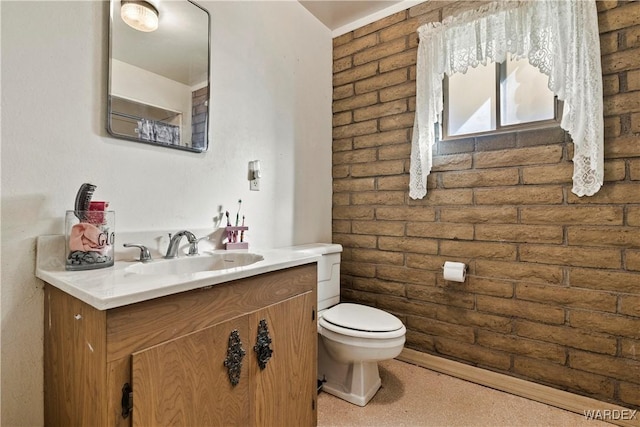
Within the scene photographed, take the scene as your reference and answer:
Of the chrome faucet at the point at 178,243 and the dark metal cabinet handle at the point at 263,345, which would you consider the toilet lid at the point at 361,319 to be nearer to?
the dark metal cabinet handle at the point at 263,345

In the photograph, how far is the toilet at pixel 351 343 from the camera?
1.55 meters

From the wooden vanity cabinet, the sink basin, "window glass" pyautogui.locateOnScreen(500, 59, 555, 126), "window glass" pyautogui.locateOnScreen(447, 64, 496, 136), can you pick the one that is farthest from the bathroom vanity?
"window glass" pyautogui.locateOnScreen(500, 59, 555, 126)

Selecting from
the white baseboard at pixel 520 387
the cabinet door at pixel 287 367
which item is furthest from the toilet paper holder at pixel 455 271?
the cabinet door at pixel 287 367

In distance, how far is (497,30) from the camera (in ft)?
5.73

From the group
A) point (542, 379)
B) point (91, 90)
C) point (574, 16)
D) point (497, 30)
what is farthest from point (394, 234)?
point (91, 90)

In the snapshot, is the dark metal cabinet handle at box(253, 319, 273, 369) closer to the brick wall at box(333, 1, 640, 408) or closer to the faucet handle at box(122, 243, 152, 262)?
the faucet handle at box(122, 243, 152, 262)

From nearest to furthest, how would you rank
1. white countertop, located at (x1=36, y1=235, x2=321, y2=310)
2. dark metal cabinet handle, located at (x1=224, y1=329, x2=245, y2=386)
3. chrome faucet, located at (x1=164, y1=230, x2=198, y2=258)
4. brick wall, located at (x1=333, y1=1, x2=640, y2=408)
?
white countertop, located at (x1=36, y1=235, x2=321, y2=310)
dark metal cabinet handle, located at (x1=224, y1=329, x2=245, y2=386)
chrome faucet, located at (x1=164, y1=230, x2=198, y2=258)
brick wall, located at (x1=333, y1=1, x2=640, y2=408)

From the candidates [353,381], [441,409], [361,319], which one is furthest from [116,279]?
[441,409]

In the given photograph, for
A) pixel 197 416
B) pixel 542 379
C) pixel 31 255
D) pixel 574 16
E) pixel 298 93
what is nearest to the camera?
pixel 197 416

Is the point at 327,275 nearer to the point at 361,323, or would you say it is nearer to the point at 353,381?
the point at 361,323

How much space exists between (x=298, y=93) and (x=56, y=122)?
1.41m

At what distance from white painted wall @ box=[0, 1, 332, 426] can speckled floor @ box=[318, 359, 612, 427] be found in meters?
1.02

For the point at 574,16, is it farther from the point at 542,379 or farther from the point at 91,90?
the point at 91,90

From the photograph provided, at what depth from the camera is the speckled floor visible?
152cm
